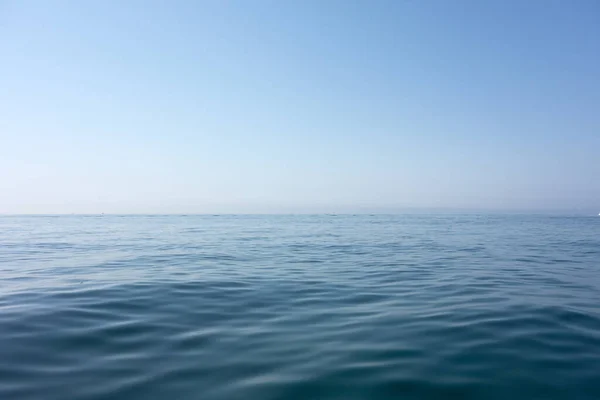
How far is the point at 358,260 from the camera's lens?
1834 cm

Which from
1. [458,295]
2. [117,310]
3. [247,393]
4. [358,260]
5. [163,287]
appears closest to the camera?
[247,393]

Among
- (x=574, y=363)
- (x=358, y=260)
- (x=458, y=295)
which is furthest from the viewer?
(x=358, y=260)

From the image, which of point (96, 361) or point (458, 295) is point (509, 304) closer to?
point (458, 295)

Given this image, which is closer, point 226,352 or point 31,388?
point 31,388

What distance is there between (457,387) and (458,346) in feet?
5.17

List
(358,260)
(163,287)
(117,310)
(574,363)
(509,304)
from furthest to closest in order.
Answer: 1. (358,260)
2. (163,287)
3. (509,304)
4. (117,310)
5. (574,363)

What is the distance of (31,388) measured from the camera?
5.36 meters

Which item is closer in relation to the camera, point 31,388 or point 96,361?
point 31,388

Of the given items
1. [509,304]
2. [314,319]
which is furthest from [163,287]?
[509,304]

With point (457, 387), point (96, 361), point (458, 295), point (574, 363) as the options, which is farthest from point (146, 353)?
point (458, 295)

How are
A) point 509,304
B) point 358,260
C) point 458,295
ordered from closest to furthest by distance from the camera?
point 509,304, point 458,295, point 358,260

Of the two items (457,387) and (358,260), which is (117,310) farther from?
(358,260)

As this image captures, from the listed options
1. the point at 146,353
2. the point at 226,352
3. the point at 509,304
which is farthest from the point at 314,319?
the point at 509,304

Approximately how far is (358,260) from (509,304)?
8.84 meters
